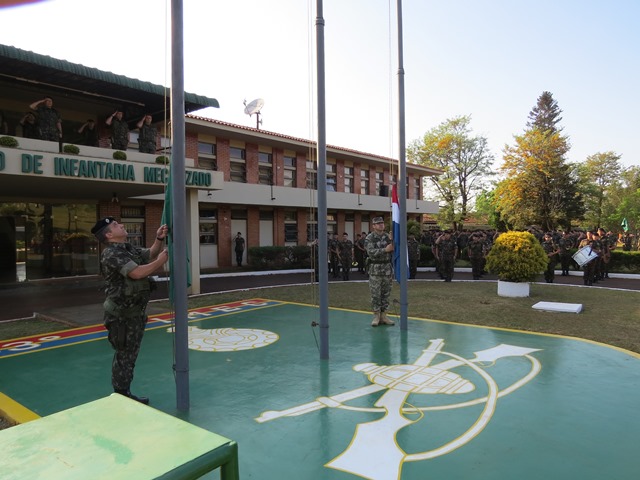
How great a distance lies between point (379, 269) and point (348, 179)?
69.1 feet

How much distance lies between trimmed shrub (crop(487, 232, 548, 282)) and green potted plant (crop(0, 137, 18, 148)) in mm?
11491

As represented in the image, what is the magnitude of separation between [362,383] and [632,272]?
53.3 feet

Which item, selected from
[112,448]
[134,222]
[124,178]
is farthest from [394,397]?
[134,222]

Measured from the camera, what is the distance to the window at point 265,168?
2298cm

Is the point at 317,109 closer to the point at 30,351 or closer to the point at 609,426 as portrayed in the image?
the point at 609,426

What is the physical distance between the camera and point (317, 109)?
5.51 metres

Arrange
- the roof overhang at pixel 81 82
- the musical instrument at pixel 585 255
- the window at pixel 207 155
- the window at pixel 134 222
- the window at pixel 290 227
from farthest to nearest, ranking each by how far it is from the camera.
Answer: the window at pixel 290 227, the window at pixel 207 155, the window at pixel 134 222, the musical instrument at pixel 585 255, the roof overhang at pixel 81 82

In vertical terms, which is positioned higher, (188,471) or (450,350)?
Result: (188,471)

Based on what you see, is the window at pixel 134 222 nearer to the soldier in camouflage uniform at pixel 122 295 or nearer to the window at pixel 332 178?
the window at pixel 332 178

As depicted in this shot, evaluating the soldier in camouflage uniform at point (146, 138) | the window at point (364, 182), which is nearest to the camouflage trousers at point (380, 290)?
the soldier in camouflage uniform at point (146, 138)

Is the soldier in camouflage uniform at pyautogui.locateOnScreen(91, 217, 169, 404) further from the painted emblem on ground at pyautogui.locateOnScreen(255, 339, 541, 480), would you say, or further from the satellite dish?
the satellite dish

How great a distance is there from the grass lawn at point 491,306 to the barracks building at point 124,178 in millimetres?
2043

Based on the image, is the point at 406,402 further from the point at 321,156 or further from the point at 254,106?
the point at 254,106

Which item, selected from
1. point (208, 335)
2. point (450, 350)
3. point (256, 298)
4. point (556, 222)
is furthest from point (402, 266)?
point (556, 222)
